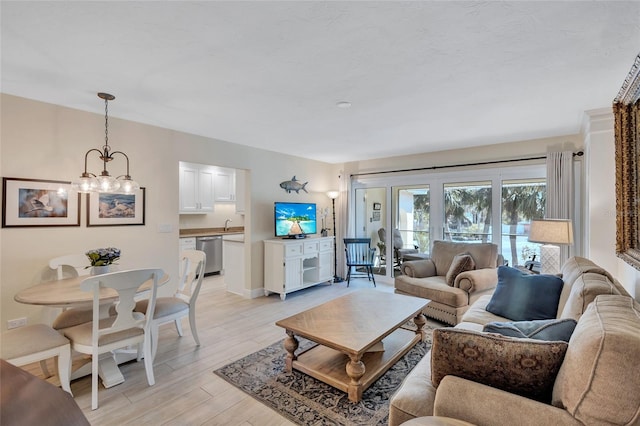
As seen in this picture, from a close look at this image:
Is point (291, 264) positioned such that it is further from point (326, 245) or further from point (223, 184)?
point (223, 184)

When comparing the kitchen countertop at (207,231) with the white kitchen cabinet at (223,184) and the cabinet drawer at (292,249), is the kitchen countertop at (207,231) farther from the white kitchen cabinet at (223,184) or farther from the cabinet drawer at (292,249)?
the cabinet drawer at (292,249)

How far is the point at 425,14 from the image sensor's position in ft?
5.00

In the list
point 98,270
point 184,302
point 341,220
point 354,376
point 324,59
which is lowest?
point 354,376

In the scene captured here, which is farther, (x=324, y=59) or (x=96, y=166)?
(x=96, y=166)

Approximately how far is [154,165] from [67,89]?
1.15 m

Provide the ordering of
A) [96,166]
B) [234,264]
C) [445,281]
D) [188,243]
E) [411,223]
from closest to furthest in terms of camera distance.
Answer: [96,166] → [445,281] → [234,264] → [411,223] → [188,243]

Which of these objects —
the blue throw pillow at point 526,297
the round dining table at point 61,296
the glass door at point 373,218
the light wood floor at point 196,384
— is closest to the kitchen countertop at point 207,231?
the light wood floor at point 196,384

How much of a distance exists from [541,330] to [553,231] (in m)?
2.23

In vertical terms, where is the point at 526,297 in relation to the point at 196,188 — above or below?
below

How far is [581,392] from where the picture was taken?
965 mm

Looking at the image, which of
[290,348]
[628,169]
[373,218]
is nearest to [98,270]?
[290,348]

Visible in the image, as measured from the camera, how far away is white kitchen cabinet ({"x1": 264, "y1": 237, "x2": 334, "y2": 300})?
14.8ft

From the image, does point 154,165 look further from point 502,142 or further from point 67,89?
point 502,142

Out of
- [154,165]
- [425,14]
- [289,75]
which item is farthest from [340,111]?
[154,165]
